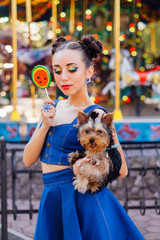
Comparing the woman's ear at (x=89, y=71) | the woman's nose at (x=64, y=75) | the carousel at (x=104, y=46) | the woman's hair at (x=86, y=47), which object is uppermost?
the carousel at (x=104, y=46)

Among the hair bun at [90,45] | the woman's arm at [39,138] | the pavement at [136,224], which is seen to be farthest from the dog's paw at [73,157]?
the pavement at [136,224]

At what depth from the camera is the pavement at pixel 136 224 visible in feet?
12.8

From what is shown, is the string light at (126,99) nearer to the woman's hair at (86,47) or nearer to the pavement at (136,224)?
the pavement at (136,224)

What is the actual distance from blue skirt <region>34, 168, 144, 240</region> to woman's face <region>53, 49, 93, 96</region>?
1.57ft

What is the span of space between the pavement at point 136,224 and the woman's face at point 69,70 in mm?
2458

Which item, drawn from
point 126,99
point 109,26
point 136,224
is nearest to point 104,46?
point 109,26

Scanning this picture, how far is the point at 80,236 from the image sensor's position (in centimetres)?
176

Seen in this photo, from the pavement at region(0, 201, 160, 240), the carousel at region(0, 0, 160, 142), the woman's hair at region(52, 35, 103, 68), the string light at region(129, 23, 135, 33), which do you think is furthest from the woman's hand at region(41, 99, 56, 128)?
the string light at region(129, 23, 135, 33)

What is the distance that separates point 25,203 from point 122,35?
7.09 m

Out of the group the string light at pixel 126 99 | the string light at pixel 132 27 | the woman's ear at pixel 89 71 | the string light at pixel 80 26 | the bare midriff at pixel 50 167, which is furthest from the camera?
the string light at pixel 126 99

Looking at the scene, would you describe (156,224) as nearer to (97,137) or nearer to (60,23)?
(97,137)

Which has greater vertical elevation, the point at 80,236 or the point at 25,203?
the point at 80,236

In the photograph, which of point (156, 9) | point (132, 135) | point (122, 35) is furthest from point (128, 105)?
point (132, 135)

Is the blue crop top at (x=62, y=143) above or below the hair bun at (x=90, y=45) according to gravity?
below
